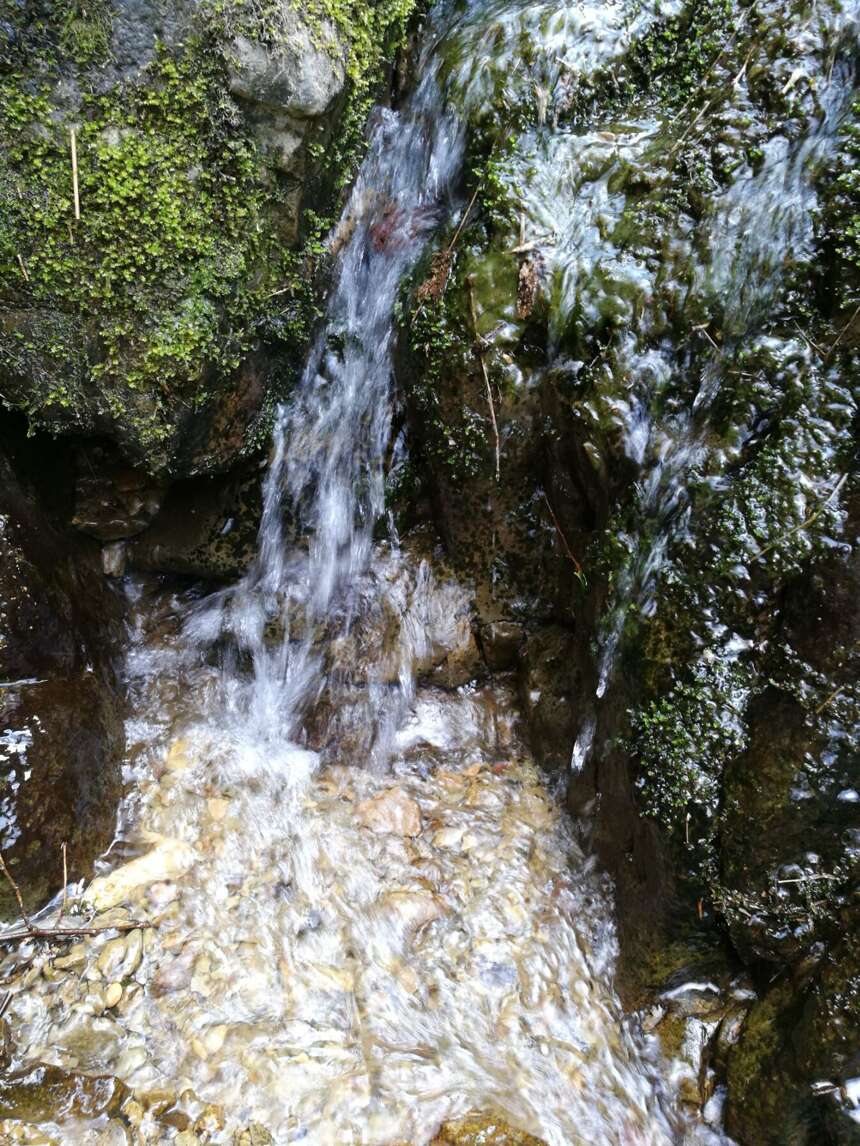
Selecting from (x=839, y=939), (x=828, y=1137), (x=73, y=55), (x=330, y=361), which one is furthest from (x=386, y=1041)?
(x=73, y=55)

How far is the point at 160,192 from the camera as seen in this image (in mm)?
2631

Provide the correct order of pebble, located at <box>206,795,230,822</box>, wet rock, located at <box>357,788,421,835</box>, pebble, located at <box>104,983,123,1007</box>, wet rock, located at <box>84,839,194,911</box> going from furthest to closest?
1. wet rock, located at <box>357,788,421,835</box>
2. pebble, located at <box>206,795,230,822</box>
3. wet rock, located at <box>84,839,194,911</box>
4. pebble, located at <box>104,983,123,1007</box>

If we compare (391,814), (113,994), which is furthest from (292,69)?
(113,994)

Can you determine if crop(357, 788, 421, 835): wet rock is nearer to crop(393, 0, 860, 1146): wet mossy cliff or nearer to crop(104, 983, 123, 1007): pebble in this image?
crop(393, 0, 860, 1146): wet mossy cliff

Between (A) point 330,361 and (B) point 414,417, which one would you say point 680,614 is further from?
(A) point 330,361

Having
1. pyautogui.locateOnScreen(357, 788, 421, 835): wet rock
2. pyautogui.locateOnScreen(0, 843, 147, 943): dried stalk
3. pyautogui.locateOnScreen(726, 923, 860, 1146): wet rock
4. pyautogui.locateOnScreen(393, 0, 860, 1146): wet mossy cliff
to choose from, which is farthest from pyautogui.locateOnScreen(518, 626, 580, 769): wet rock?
pyautogui.locateOnScreen(0, 843, 147, 943): dried stalk

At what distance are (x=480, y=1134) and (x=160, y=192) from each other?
351cm

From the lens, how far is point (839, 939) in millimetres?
2391

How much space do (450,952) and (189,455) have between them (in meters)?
2.51

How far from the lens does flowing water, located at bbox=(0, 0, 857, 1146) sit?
2.63 m

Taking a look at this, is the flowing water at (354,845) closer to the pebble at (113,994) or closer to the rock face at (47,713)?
the pebble at (113,994)

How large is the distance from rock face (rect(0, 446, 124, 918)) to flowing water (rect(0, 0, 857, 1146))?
224 millimetres

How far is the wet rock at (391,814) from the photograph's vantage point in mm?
3625

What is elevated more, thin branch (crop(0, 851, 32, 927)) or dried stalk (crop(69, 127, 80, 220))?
dried stalk (crop(69, 127, 80, 220))
